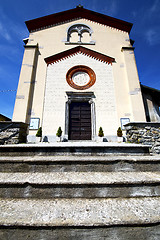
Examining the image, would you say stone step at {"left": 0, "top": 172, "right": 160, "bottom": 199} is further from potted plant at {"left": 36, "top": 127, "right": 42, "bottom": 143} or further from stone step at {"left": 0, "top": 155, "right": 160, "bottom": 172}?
potted plant at {"left": 36, "top": 127, "right": 42, "bottom": 143}

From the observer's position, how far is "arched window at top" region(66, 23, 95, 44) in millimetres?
9047

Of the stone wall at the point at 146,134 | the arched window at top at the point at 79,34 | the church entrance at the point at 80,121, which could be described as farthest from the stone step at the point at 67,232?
the arched window at top at the point at 79,34

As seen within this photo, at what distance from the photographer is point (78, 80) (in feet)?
26.2

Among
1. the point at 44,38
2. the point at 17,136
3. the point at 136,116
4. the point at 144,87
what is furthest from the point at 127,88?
the point at 44,38

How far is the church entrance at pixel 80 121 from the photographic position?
7.03 metres

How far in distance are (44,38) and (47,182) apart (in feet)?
36.8

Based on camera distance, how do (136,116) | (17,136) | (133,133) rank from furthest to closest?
(136,116) < (133,133) < (17,136)

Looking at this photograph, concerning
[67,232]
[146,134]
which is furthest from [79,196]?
[146,134]

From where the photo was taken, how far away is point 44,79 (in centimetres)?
771

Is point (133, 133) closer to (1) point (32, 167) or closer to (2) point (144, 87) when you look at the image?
(1) point (32, 167)

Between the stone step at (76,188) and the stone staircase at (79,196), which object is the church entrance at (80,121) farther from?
the stone step at (76,188)

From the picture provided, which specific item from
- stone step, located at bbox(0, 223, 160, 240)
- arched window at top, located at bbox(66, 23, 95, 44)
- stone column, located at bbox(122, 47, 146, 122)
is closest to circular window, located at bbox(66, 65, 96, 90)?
stone column, located at bbox(122, 47, 146, 122)

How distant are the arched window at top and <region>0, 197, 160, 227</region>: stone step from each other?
1088 cm

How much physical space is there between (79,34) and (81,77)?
454 centimetres
